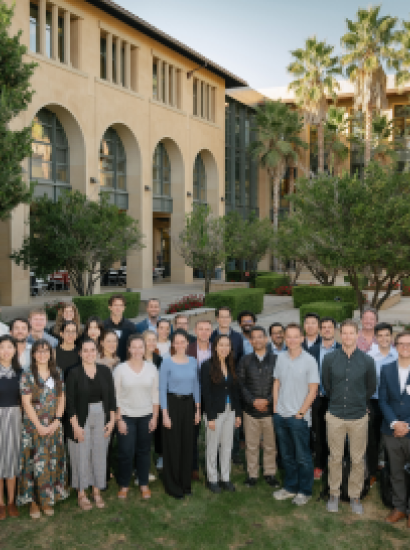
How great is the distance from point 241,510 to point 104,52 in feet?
82.2

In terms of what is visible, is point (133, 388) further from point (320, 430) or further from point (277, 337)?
point (320, 430)

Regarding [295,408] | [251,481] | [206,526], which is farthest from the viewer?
[251,481]

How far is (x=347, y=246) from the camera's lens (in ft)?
40.5

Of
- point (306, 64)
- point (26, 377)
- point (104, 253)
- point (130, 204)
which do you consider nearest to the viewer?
point (26, 377)

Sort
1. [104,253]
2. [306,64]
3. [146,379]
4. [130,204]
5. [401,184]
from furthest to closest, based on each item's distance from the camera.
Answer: [306,64] → [130,204] → [104,253] → [401,184] → [146,379]

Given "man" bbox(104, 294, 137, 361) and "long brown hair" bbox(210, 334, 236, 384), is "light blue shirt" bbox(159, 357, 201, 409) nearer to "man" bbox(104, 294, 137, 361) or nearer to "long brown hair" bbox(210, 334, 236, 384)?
"long brown hair" bbox(210, 334, 236, 384)

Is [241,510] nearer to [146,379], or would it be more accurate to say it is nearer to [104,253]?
[146,379]

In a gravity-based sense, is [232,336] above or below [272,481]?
above

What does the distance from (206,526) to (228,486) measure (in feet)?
2.56

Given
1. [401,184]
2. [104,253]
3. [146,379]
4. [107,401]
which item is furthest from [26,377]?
[104,253]

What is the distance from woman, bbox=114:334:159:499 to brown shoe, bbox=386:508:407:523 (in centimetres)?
257

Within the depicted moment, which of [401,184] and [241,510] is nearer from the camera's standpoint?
[241,510]

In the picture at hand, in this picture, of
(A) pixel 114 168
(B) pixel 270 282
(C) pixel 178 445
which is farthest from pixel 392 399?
(A) pixel 114 168

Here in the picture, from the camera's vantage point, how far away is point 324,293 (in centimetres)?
2075
